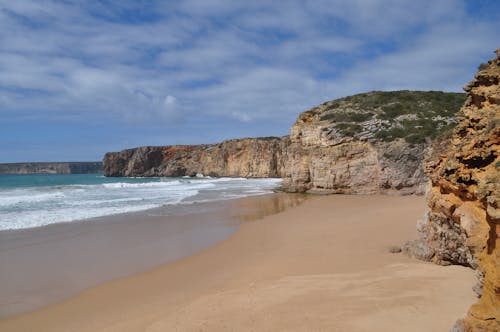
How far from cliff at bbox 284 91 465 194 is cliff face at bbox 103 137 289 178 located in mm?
27535

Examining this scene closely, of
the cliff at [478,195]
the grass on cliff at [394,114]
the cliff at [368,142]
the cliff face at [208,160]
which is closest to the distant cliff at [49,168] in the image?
the cliff face at [208,160]

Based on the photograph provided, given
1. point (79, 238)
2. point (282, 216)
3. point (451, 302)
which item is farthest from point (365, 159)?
point (451, 302)

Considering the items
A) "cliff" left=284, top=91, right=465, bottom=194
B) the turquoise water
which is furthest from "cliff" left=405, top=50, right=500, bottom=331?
the turquoise water

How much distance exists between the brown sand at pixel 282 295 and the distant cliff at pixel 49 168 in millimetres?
172380

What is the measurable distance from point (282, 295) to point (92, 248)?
7.24 m

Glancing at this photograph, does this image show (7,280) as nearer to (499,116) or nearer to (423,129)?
(499,116)

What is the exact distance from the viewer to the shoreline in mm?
7027

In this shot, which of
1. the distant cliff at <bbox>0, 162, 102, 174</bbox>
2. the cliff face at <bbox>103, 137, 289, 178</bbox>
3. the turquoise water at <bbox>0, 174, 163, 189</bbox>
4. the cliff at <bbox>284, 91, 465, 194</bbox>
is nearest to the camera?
the cliff at <bbox>284, 91, 465, 194</bbox>

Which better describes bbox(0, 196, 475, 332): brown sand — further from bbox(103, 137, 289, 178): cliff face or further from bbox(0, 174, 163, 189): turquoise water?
bbox(0, 174, 163, 189): turquoise water

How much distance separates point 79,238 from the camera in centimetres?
1166

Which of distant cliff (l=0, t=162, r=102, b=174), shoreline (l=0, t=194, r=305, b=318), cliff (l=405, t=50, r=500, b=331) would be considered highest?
distant cliff (l=0, t=162, r=102, b=174)

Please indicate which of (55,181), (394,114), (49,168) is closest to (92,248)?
(394,114)

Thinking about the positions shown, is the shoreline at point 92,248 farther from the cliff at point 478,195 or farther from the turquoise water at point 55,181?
the turquoise water at point 55,181

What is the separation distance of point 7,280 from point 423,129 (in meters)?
23.9
